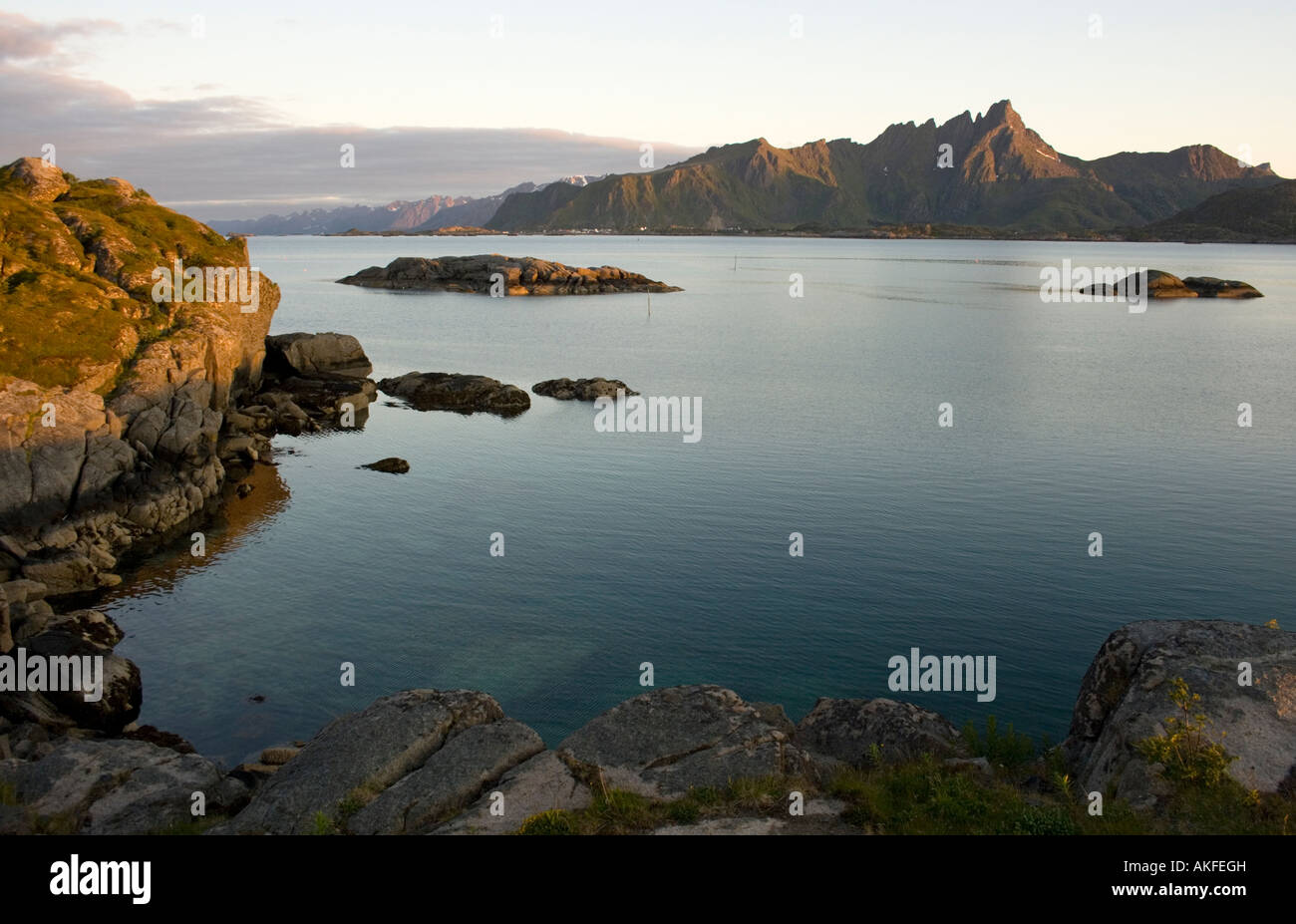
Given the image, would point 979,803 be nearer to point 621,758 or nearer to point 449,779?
point 621,758

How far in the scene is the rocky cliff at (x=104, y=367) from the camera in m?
45.8

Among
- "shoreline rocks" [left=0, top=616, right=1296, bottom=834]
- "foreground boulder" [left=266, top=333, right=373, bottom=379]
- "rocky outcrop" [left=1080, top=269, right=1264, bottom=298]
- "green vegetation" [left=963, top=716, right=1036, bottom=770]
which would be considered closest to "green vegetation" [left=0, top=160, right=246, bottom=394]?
"foreground boulder" [left=266, top=333, right=373, bottom=379]

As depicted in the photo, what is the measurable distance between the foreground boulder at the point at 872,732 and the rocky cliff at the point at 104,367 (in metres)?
34.7

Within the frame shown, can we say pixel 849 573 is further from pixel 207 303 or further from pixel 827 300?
pixel 827 300

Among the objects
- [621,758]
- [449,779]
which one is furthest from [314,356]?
[621,758]

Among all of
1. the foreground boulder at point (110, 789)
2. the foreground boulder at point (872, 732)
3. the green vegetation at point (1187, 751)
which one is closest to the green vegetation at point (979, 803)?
the green vegetation at point (1187, 751)

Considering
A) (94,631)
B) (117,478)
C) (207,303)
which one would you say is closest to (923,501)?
(94,631)

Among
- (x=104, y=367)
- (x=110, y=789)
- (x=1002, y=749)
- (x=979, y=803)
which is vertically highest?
(x=104, y=367)

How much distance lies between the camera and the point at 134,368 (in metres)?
56.2

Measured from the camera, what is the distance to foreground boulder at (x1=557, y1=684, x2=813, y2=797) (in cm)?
2055

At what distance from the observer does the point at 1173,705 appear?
19938mm

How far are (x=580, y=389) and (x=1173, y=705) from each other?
74.0 m
